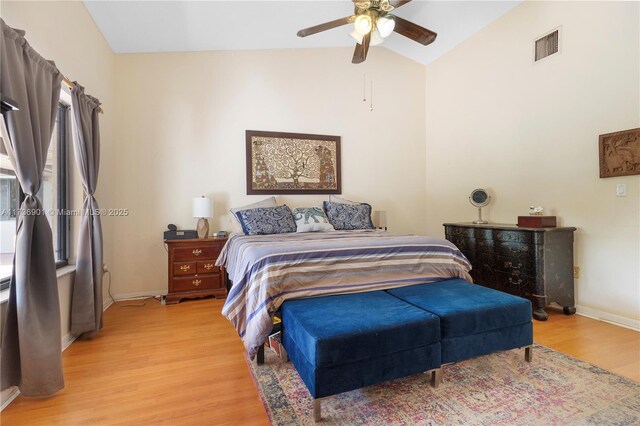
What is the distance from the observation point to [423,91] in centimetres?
458

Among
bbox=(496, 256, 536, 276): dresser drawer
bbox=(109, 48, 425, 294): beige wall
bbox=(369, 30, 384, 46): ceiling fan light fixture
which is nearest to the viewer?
bbox=(369, 30, 384, 46): ceiling fan light fixture

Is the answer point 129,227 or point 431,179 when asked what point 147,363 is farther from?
Answer: point 431,179

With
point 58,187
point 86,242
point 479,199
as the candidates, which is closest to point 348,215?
point 479,199

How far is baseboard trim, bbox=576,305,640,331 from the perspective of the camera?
93.7 inches

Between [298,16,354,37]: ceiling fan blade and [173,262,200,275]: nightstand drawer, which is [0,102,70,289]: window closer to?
[173,262,200,275]: nightstand drawer

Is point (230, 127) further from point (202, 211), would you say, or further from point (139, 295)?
point (139, 295)

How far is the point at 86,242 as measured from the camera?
2.34 meters

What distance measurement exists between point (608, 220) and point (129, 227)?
15.7 ft

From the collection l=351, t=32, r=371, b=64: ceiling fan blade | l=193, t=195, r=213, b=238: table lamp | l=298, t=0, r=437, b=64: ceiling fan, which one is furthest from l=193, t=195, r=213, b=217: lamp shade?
l=351, t=32, r=371, b=64: ceiling fan blade

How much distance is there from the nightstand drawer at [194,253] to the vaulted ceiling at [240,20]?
2.38 meters

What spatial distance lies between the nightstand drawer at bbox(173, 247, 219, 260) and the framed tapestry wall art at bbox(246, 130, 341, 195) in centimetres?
89

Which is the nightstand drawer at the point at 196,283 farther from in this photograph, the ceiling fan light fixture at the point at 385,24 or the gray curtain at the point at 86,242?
the ceiling fan light fixture at the point at 385,24

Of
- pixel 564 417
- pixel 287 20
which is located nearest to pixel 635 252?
pixel 564 417

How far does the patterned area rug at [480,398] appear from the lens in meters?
1.40
